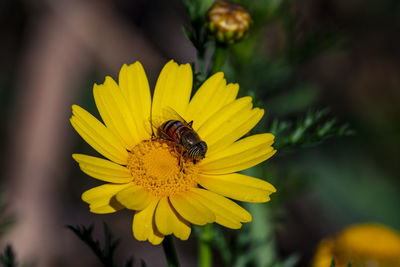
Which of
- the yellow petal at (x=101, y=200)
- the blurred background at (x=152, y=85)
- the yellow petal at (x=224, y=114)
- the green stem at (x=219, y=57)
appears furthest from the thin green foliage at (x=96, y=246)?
the blurred background at (x=152, y=85)

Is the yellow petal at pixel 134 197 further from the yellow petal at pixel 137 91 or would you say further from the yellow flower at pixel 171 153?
the yellow petal at pixel 137 91

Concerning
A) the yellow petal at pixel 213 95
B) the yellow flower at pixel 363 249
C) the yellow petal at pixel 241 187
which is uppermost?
the yellow petal at pixel 213 95

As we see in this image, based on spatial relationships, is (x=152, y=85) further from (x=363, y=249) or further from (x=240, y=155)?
(x=240, y=155)

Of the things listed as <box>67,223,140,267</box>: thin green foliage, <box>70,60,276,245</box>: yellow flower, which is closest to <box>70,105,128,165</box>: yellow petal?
<box>70,60,276,245</box>: yellow flower

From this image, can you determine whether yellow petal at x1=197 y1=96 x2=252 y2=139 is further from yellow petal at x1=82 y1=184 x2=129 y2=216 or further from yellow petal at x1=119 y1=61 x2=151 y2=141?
yellow petal at x1=82 y1=184 x2=129 y2=216

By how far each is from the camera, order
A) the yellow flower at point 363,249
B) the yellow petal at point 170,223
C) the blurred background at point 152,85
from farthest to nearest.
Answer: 1. the blurred background at point 152,85
2. the yellow flower at point 363,249
3. the yellow petal at point 170,223

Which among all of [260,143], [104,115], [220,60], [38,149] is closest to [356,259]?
[260,143]

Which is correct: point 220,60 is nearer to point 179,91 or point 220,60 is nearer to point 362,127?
point 179,91

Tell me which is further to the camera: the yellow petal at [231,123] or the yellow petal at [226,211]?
the yellow petal at [231,123]
